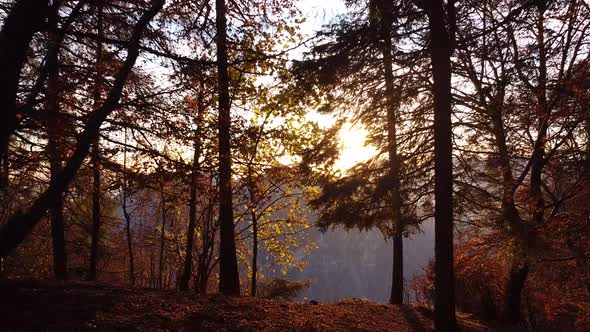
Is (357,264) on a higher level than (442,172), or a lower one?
lower

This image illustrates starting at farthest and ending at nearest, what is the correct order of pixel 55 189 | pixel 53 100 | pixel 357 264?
pixel 357 264 < pixel 53 100 < pixel 55 189

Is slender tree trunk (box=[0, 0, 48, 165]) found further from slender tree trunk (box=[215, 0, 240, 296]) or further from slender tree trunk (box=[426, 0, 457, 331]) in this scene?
slender tree trunk (box=[426, 0, 457, 331])

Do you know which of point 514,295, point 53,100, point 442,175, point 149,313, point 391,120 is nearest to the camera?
point 149,313

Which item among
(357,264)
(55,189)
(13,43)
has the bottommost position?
(357,264)

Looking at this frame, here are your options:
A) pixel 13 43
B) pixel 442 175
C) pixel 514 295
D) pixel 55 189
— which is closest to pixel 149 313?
pixel 55 189

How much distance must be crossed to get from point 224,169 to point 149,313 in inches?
124

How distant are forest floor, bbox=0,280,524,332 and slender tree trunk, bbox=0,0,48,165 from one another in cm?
205

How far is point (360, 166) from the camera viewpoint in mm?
9688

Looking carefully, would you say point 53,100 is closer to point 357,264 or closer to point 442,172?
point 442,172

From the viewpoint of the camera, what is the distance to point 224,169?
24.5 feet

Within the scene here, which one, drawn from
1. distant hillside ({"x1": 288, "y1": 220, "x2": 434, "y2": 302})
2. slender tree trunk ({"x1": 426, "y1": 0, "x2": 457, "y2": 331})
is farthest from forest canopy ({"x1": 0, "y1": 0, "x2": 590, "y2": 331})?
distant hillside ({"x1": 288, "y1": 220, "x2": 434, "y2": 302})

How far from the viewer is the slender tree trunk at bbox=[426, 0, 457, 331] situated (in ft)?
23.1

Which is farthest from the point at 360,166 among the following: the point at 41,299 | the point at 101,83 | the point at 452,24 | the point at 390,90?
the point at 41,299

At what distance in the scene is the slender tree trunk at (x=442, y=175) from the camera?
7055 millimetres
